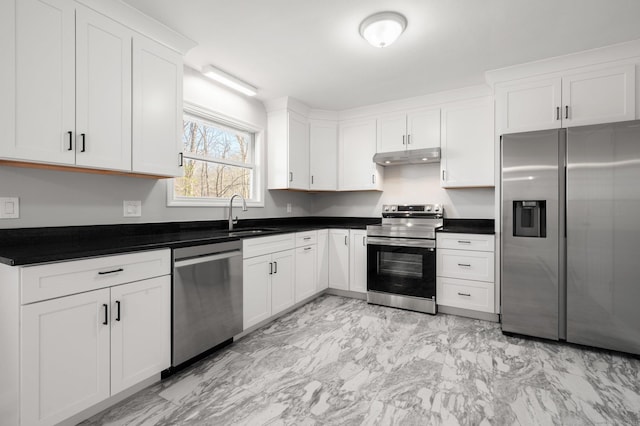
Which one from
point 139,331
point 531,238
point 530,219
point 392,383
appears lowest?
point 392,383

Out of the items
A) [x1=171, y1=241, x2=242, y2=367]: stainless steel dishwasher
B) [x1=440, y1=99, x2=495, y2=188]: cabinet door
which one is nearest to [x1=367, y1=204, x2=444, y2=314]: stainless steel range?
[x1=440, y1=99, x2=495, y2=188]: cabinet door

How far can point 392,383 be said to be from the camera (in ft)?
6.40

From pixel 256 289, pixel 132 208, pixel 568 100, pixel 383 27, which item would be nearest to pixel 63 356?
pixel 132 208

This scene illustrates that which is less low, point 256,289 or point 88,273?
point 88,273

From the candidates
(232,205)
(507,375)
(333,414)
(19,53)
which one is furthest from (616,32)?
(19,53)

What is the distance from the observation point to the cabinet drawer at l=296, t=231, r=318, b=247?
3.25 meters

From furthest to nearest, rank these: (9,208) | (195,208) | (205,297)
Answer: (195,208) < (205,297) < (9,208)

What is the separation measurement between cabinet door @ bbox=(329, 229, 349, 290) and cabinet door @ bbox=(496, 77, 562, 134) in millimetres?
2033

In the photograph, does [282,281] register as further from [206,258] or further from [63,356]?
[63,356]

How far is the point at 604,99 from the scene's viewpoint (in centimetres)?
256

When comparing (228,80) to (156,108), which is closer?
(156,108)

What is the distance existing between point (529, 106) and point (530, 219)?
3.54 ft

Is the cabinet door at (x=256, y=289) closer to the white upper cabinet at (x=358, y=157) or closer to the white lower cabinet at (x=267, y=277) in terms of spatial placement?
the white lower cabinet at (x=267, y=277)

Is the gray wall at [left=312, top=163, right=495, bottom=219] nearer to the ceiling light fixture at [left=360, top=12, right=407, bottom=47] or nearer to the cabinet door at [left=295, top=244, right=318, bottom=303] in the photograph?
the cabinet door at [left=295, top=244, right=318, bottom=303]
